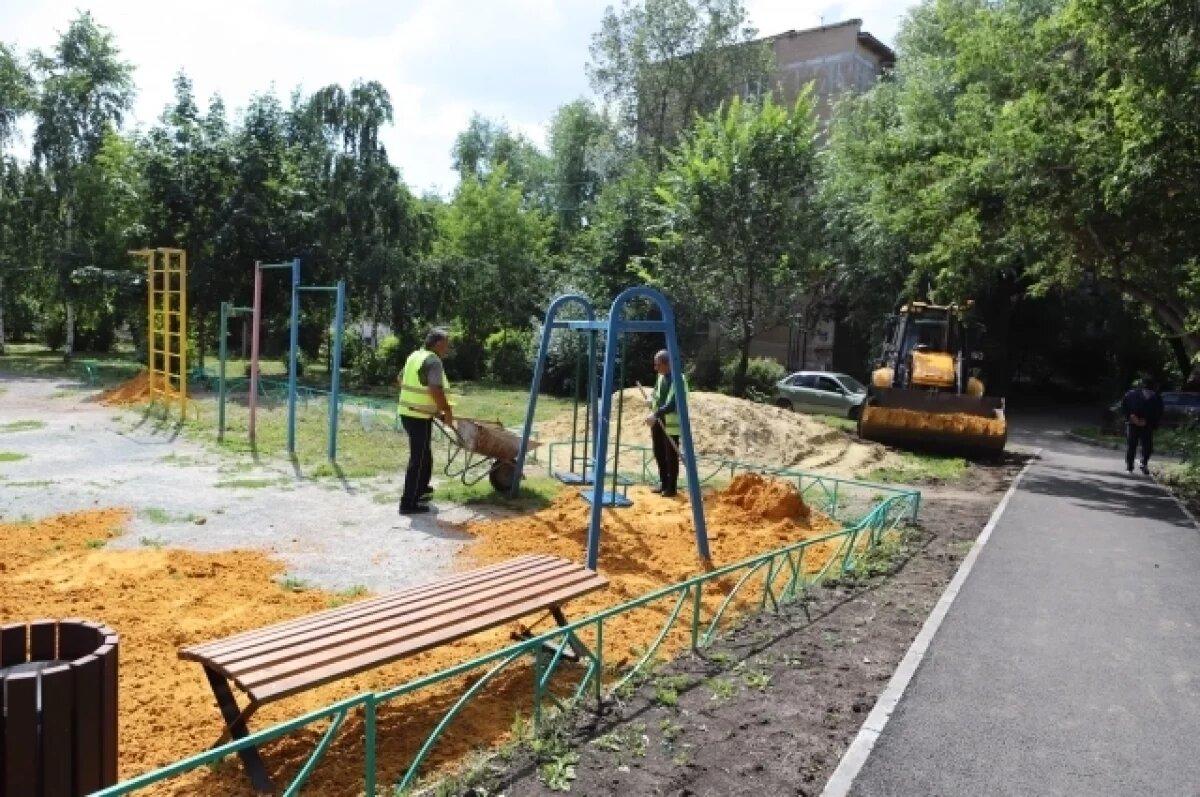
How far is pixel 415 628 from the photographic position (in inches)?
159

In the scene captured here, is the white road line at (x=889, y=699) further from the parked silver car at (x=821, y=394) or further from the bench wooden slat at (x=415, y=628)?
the parked silver car at (x=821, y=394)

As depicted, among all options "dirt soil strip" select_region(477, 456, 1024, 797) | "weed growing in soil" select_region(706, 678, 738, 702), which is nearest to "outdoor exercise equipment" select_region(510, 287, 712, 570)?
"dirt soil strip" select_region(477, 456, 1024, 797)

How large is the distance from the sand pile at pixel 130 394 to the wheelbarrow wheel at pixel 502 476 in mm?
10497

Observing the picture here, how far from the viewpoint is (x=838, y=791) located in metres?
3.81

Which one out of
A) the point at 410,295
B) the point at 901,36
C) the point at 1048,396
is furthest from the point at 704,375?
the point at 1048,396

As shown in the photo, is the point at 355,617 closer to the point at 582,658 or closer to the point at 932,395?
the point at 582,658

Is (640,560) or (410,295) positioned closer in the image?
(640,560)

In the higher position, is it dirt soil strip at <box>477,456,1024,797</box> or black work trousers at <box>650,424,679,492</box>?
black work trousers at <box>650,424,679,492</box>

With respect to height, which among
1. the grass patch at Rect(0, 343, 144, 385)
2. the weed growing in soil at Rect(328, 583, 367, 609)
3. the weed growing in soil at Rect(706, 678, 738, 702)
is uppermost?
the weed growing in soil at Rect(706, 678, 738, 702)

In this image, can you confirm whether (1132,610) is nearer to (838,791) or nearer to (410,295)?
(838,791)

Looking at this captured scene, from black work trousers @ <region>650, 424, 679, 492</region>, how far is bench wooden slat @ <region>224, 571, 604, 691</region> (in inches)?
186

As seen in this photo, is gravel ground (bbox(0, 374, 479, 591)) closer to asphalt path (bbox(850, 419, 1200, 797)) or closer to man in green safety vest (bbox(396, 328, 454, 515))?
man in green safety vest (bbox(396, 328, 454, 515))

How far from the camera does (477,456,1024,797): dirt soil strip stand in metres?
3.79

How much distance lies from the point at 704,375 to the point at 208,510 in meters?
20.2
